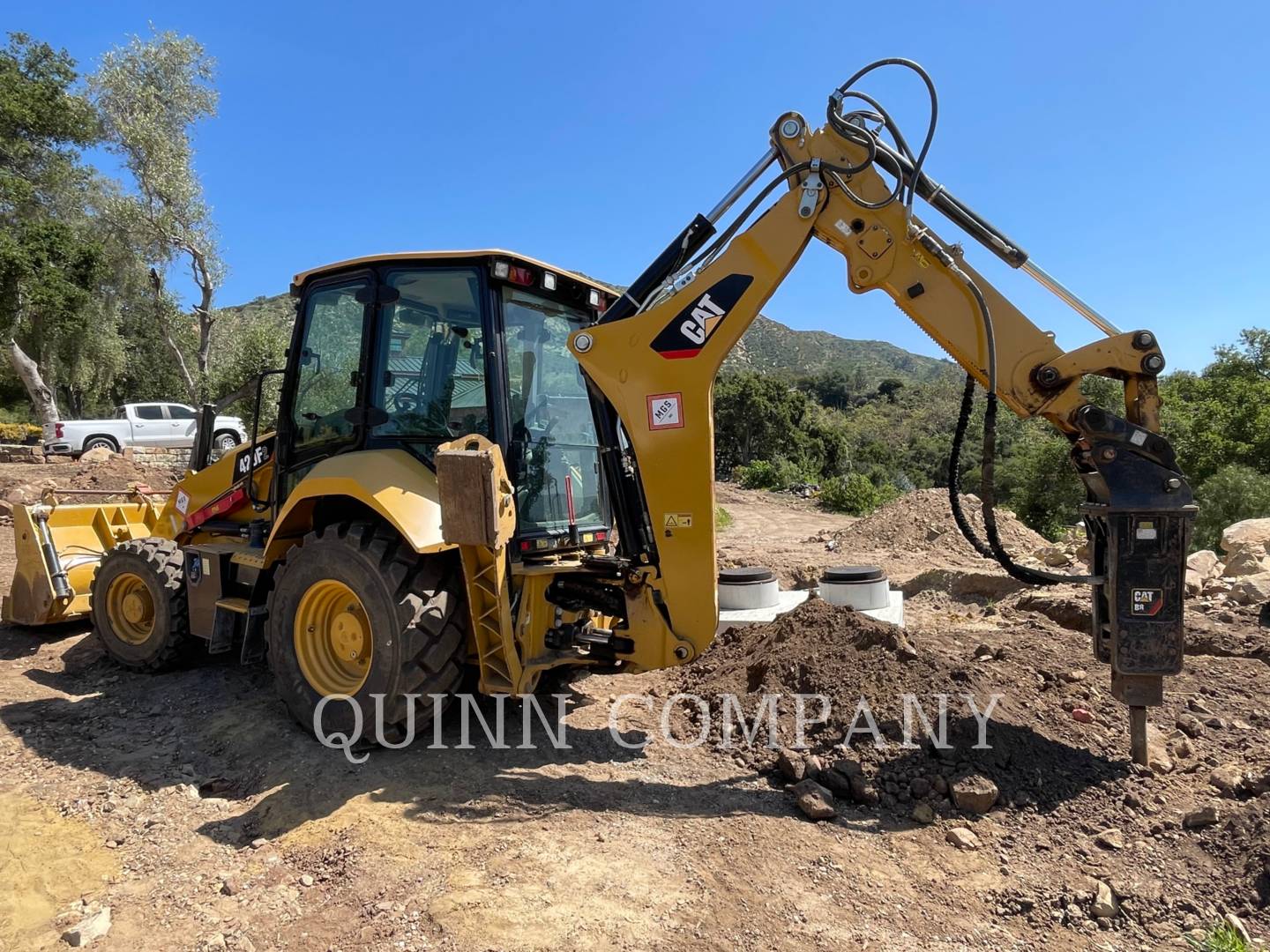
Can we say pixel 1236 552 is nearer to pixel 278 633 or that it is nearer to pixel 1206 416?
pixel 278 633

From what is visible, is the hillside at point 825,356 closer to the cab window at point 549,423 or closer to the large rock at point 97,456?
the large rock at point 97,456

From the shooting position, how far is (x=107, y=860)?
10.8ft

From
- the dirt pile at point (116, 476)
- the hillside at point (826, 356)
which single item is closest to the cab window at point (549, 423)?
the dirt pile at point (116, 476)

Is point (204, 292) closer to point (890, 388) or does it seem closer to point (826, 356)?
point (890, 388)

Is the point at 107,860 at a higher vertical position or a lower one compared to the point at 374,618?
lower

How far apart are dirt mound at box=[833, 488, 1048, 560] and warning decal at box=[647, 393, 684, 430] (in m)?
9.18

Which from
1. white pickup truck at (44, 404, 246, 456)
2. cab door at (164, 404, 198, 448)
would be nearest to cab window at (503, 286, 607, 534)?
white pickup truck at (44, 404, 246, 456)

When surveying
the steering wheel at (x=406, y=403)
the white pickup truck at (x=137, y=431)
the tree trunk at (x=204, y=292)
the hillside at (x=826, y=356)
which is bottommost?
the steering wheel at (x=406, y=403)

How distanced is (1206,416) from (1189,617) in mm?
14425

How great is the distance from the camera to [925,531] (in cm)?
1298

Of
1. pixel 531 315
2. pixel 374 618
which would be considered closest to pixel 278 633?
pixel 374 618

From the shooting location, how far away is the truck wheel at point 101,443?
19.5 m

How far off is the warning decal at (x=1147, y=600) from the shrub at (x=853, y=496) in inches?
674

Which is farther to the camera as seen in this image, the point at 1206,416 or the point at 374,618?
the point at 1206,416
